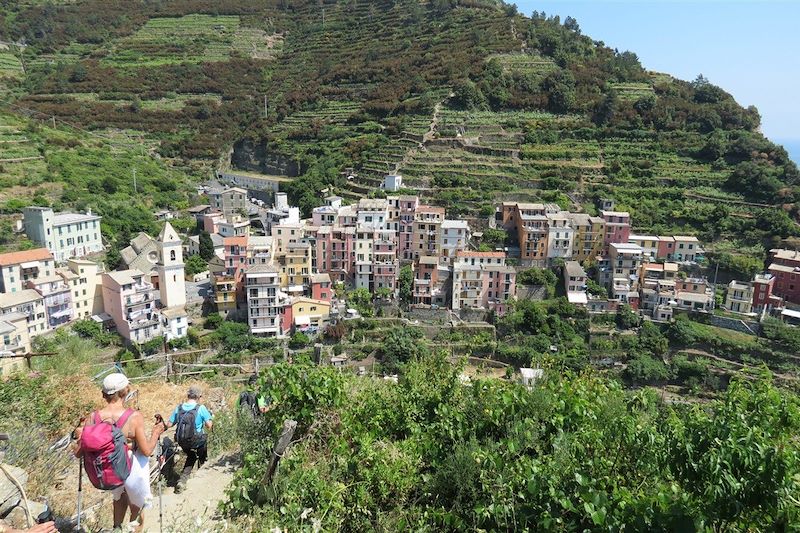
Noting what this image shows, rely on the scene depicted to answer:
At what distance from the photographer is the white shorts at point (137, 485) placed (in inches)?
130

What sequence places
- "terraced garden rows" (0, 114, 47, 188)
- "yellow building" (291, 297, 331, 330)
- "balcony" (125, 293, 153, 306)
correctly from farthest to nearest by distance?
1. "terraced garden rows" (0, 114, 47, 188)
2. "yellow building" (291, 297, 331, 330)
3. "balcony" (125, 293, 153, 306)

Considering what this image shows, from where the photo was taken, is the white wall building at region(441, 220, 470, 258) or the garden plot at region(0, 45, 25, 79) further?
the garden plot at region(0, 45, 25, 79)

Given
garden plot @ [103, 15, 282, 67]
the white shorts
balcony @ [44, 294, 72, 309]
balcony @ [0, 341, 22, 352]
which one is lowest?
balcony @ [0, 341, 22, 352]

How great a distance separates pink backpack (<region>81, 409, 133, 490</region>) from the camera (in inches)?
123

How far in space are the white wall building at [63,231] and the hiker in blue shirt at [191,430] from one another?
2165 cm

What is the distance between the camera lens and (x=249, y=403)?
522 centimetres

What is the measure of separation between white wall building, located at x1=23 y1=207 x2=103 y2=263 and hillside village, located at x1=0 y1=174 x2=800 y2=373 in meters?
0.05

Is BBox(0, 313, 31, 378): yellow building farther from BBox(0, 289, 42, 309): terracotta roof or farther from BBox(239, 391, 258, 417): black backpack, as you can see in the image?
BBox(239, 391, 258, 417): black backpack

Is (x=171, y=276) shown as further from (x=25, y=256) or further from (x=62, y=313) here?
(x=25, y=256)

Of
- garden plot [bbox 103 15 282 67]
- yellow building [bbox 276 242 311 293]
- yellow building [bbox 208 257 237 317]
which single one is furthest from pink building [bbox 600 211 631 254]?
garden plot [bbox 103 15 282 67]

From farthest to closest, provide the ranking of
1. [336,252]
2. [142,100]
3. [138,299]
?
[142,100]
[336,252]
[138,299]

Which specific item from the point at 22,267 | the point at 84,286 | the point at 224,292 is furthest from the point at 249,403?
the point at 22,267

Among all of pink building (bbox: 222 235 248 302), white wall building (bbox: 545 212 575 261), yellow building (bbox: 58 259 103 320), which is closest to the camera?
yellow building (bbox: 58 259 103 320)

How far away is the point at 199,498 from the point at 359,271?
64.1 feet
